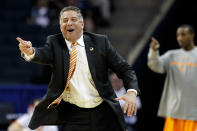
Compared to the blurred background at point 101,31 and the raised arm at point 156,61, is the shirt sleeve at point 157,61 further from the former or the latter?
the blurred background at point 101,31

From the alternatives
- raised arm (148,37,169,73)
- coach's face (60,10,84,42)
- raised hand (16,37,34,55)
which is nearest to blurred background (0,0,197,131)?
raised arm (148,37,169,73)

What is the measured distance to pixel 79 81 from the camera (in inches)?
168

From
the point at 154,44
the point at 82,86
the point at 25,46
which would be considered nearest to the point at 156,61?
Answer: the point at 154,44

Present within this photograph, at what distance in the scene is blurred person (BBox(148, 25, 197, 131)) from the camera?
591 centimetres

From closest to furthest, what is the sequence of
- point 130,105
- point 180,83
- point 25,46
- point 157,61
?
point 25,46 < point 130,105 < point 180,83 < point 157,61

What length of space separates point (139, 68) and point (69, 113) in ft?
14.6

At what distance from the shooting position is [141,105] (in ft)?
28.6

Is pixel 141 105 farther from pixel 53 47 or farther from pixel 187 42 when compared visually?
pixel 53 47

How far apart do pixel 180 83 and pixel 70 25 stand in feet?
7.56

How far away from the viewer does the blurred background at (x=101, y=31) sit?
8.12 m

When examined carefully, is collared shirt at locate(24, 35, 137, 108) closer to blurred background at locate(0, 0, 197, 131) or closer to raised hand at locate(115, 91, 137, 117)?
raised hand at locate(115, 91, 137, 117)

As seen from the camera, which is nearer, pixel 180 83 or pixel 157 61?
pixel 180 83

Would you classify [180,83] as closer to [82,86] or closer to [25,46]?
[82,86]

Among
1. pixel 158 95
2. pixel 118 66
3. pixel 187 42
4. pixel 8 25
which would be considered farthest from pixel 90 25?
pixel 118 66
